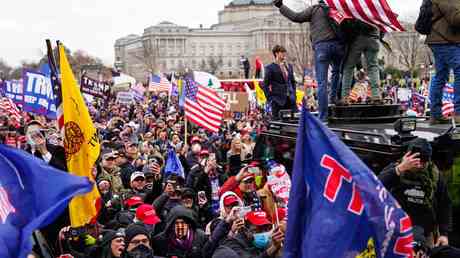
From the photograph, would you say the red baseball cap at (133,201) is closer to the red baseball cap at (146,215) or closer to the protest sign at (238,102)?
the red baseball cap at (146,215)

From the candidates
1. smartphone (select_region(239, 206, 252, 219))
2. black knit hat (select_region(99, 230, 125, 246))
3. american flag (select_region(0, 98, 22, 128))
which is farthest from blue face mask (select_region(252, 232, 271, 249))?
american flag (select_region(0, 98, 22, 128))

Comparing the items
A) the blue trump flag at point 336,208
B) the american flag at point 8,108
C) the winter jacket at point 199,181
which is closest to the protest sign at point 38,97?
the american flag at point 8,108

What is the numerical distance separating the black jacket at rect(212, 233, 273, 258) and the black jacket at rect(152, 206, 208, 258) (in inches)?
25.1

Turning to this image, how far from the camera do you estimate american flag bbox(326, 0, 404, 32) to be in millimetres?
6141

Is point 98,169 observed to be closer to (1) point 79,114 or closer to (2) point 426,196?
(1) point 79,114

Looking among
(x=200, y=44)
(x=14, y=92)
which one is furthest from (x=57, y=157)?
(x=200, y=44)

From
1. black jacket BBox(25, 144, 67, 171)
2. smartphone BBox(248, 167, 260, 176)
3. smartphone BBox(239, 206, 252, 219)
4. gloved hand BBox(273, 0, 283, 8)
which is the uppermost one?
gloved hand BBox(273, 0, 283, 8)

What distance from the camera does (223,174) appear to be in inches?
368

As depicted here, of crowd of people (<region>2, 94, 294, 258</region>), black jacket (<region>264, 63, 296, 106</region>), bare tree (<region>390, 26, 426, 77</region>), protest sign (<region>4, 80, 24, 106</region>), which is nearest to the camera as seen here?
crowd of people (<region>2, 94, 294, 258</region>)

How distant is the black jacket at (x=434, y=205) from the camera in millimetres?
4129

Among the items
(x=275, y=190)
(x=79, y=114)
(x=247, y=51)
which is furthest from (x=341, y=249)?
(x=247, y=51)

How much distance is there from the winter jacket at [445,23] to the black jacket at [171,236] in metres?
2.68

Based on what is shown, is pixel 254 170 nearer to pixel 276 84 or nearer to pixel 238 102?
pixel 276 84

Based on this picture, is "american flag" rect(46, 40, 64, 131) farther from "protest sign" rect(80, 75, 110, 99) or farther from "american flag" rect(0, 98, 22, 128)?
"protest sign" rect(80, 75, 110, 99)
